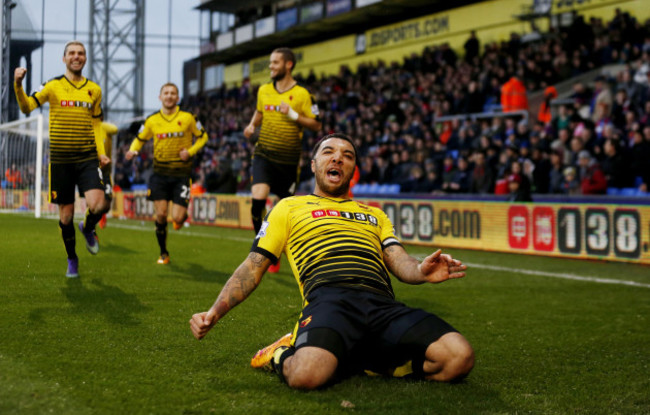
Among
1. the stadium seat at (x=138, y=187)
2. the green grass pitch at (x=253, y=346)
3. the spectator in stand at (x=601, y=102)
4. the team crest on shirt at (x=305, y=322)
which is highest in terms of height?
the spectator in stand at (x=601, y=102)

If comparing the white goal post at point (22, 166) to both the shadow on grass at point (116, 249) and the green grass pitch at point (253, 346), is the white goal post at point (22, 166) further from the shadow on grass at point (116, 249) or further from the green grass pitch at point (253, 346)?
the green grass pitch at point (253, 346)

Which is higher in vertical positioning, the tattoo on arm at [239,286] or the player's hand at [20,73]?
the player's hand at [20,73]

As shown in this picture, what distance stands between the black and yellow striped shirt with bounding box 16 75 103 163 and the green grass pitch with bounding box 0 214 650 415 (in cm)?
127

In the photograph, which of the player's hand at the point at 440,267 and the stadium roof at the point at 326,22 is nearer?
the player's hand at the point at 440,267

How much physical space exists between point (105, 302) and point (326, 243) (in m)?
2.69

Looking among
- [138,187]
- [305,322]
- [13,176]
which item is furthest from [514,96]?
[138,187]

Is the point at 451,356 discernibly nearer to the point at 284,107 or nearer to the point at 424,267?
the point at 424,267

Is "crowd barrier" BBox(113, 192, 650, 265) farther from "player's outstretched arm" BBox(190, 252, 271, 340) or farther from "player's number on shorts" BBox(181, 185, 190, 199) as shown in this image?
"player's outstretched arm" BBox(190, 252, 271, 340)

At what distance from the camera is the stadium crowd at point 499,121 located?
43.7ft

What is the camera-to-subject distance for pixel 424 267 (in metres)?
3.31

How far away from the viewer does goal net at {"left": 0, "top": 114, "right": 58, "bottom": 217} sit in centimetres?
1984

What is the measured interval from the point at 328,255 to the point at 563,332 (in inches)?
89.8

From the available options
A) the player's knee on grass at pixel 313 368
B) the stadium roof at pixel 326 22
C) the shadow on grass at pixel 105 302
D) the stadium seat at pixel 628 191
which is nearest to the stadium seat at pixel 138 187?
the stadium roof at pixel 326 22

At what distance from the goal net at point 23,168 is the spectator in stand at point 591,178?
13986mm
